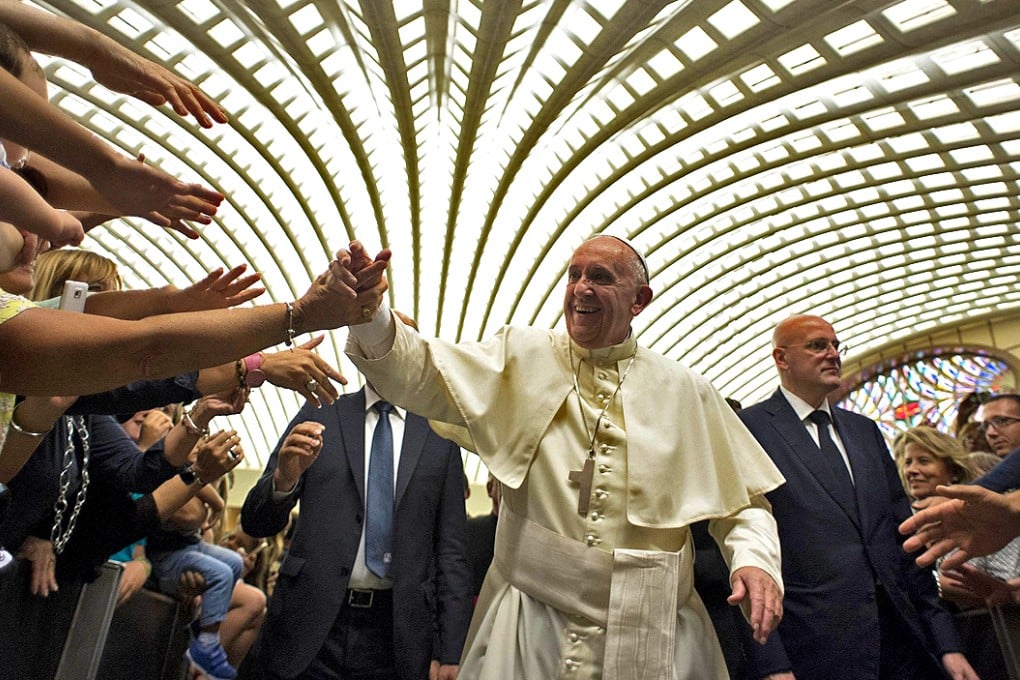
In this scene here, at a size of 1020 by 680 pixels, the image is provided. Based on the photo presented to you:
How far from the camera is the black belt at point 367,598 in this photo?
408 cm

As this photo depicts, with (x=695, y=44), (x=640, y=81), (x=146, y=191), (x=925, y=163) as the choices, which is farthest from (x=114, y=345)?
(x=925, y=163)

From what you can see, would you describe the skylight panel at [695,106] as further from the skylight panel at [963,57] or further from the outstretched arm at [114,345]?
the outstretched arm at [114,345]

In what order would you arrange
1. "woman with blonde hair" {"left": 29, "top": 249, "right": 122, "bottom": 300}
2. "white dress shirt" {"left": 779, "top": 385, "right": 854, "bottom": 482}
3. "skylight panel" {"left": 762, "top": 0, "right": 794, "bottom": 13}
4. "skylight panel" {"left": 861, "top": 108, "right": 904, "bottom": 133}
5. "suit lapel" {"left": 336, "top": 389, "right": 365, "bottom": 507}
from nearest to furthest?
"woman with blonde hair" {"left": 29, "top": 249, "right": 122, "bottom": 300}
"suit lapel" {"left": 336, "top": 389, "right": 365, "bottom": 507}
"white dress shirt" {"left": 779, "top": 385, "right": 854, "bottom": 482}
"skylight panel" {"left": 762, "top": 0, "right": 794, "bottom": 13}
"skylight panel" {"left": 861, "top": 108, "right": 904, "bottom": 133}

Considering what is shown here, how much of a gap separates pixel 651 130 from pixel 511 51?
545 centimetres

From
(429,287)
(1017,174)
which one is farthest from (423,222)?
(1017,174)

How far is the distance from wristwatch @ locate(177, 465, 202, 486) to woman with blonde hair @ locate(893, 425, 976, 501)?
170 inches

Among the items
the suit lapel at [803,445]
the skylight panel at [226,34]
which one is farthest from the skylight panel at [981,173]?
the suit lapel at [803,445]

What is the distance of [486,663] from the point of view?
3.03m

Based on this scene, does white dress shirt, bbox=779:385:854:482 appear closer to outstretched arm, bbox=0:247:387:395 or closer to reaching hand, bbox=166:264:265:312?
reaching hand, bbox=166:264:265:312

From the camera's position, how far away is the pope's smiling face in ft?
12.1

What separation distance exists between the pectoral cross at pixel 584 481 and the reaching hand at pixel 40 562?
2139 millimetres

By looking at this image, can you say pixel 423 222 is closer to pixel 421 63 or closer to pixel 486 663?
pixel 421 63

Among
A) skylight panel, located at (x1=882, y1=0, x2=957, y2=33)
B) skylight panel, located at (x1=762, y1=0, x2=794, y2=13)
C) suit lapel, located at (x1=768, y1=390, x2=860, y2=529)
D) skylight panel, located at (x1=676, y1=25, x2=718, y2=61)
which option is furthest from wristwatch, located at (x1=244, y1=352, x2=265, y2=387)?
skylight panel, located at (x1=882, y1=0, x2=957, y2=33)

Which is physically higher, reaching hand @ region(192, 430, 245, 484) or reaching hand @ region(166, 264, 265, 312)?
reaching hand @ region(166, 264, 265, 312)
